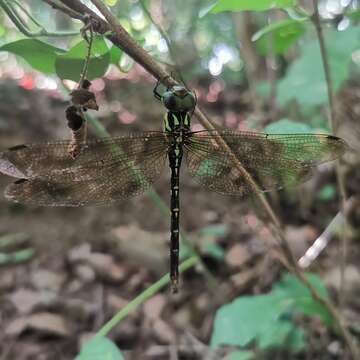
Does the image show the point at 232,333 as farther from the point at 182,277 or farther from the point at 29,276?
the point at 29,276

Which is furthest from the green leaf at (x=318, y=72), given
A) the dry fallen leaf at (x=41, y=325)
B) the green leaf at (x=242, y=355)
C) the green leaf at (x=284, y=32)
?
the dry fallen leaf at (x=41, y=325)

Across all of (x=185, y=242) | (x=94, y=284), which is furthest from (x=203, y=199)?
(x=185, y=242)

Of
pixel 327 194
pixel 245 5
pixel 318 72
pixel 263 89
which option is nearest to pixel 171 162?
pixel 245 5

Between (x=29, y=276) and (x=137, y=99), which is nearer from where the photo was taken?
(x=29, y=276)

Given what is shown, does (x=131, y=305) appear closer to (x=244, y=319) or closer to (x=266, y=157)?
(x=244, y=319)

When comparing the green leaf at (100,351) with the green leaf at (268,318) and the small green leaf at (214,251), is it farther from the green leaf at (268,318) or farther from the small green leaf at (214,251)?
the small green leaf at (214,251)

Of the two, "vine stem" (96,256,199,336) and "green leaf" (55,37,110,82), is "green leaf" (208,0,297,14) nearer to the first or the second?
"green leaf" (55,37,110,82)
